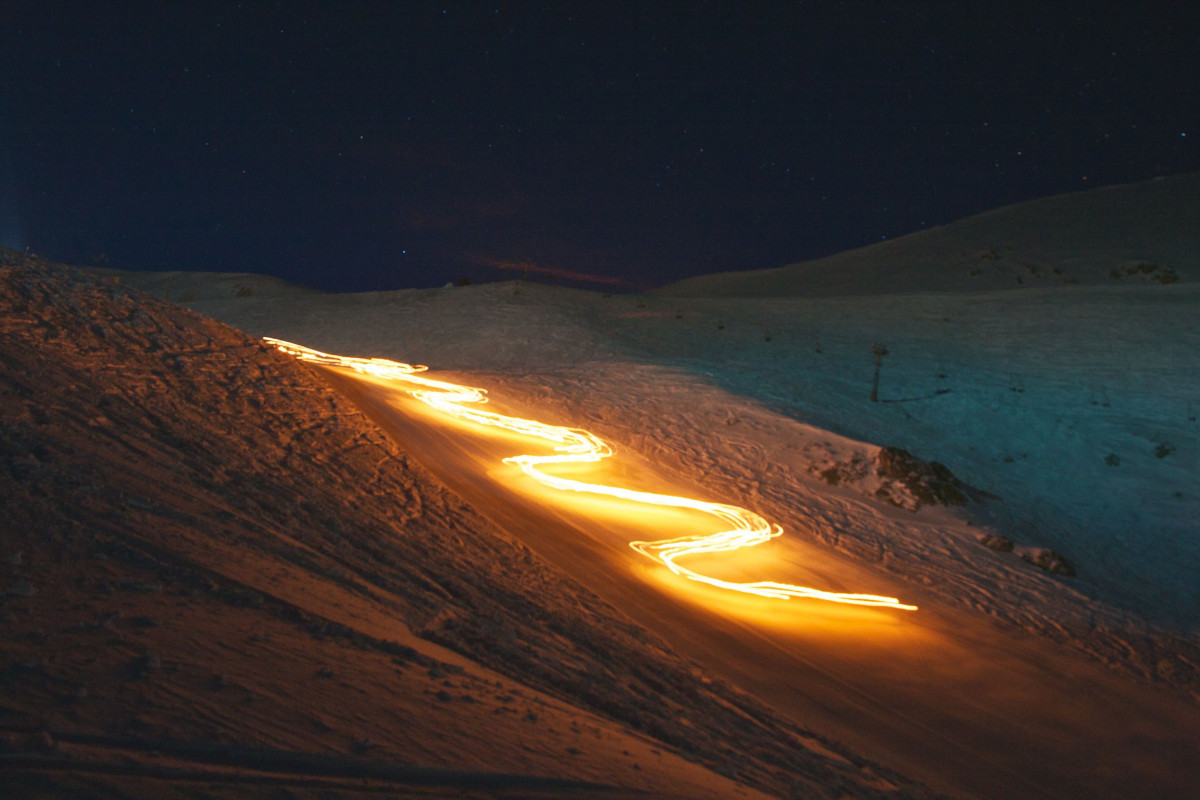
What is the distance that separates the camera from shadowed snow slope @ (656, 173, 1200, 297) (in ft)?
121

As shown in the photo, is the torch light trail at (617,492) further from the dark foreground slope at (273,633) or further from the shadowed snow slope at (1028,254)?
the shadowed snow slope at (1028,254)

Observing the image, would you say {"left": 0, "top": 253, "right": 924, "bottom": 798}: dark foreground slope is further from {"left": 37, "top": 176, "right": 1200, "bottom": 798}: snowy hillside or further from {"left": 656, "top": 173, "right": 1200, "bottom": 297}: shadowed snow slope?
{"left": 656, "top": 173, "right": 1200, "bottom": 297}: shadowed snow slope

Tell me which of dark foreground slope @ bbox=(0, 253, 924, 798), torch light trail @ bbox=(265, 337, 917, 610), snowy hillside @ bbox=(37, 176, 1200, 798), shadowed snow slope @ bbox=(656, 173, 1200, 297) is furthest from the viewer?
shadowed snow slope @ bbox=(656, 173, 1200, 297)

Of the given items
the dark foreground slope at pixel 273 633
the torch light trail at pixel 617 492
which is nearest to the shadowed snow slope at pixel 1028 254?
the torch light trail at pixel 617 492

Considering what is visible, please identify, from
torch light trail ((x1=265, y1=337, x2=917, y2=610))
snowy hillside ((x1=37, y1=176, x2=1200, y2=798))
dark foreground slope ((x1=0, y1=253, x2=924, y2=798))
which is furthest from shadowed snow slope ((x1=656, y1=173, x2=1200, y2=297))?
dark foreground slope ((x1=0, y1=253, x2=924, y2=798))

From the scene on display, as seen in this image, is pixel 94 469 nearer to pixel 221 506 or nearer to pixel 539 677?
pixel 221 506

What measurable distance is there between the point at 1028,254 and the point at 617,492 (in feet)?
132

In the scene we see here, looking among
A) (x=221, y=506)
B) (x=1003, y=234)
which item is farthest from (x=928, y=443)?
(x=1003, y=234)

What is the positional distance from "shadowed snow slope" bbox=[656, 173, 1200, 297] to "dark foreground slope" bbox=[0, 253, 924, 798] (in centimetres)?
3466

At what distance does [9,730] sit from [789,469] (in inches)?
427

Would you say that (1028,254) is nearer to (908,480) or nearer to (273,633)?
(908,480)

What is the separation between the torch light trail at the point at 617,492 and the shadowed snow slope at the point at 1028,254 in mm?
28264

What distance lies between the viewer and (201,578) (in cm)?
367

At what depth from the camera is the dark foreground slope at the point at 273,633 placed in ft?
8.36
